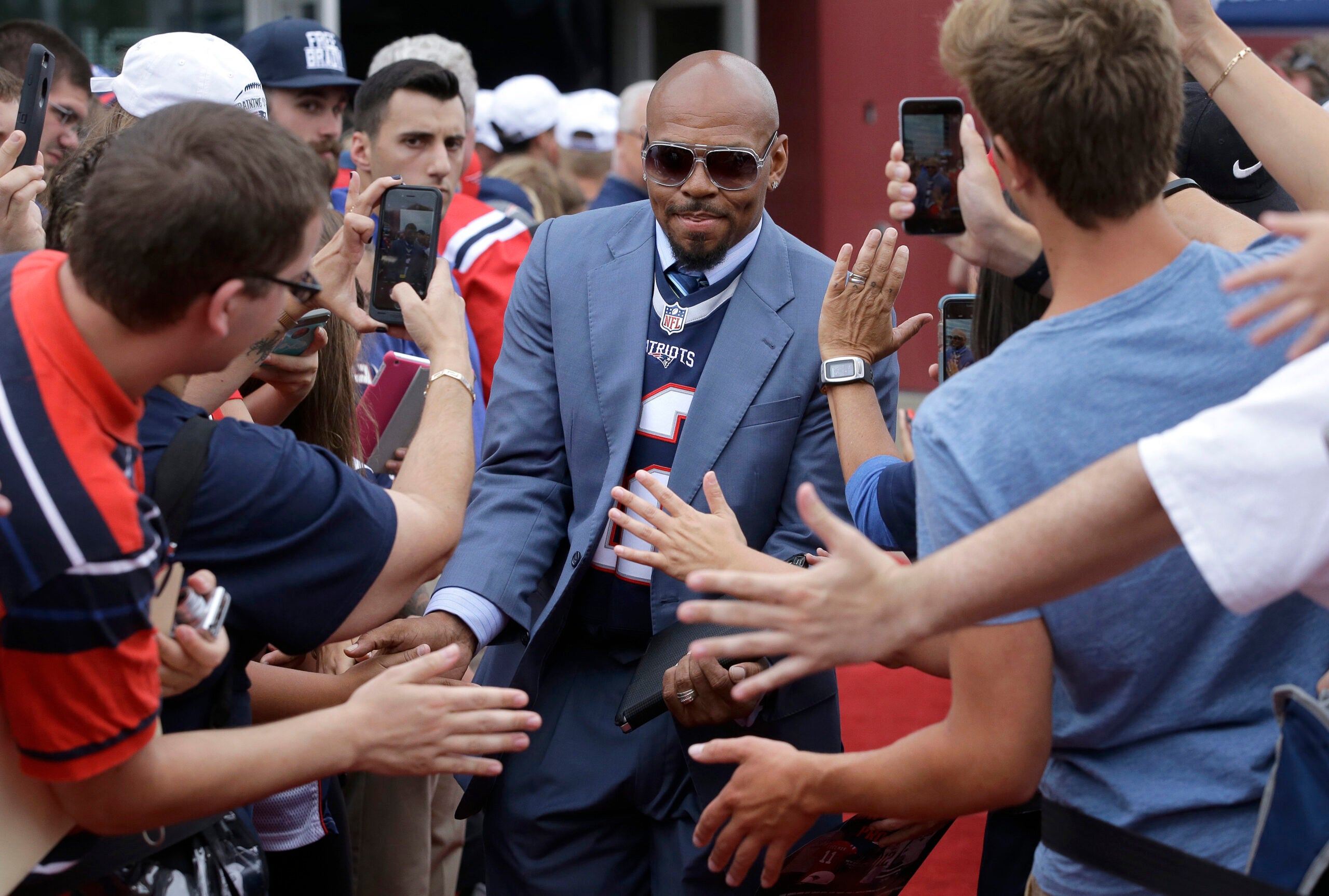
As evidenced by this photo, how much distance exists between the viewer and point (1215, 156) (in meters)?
2.86

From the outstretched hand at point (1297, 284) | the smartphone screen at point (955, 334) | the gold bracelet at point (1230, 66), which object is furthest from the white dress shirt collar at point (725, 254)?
the outstretched hand at point (1297, 284)

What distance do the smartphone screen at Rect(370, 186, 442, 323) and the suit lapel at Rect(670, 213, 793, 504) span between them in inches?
18.4

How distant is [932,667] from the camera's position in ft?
6.86

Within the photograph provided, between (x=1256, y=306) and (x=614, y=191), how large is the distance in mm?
5052

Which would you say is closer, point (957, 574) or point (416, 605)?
point (957, 574)

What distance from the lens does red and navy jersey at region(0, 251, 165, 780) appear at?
4.59 feet

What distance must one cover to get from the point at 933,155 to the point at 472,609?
120 cm

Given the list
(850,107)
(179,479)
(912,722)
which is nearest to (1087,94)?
(179,479)

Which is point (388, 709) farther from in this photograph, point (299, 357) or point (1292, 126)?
point (1292, 126)

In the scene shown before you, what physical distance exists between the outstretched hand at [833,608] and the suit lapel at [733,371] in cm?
106

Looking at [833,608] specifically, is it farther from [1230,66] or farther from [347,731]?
[1230,66]

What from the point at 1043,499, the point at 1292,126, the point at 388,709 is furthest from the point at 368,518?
the point at 1292,126

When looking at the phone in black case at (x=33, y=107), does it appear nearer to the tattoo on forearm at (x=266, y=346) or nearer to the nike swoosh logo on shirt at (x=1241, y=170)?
the tattoo on forearm at (x=266, y=346)

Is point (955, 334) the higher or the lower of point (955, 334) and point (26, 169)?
the lower
